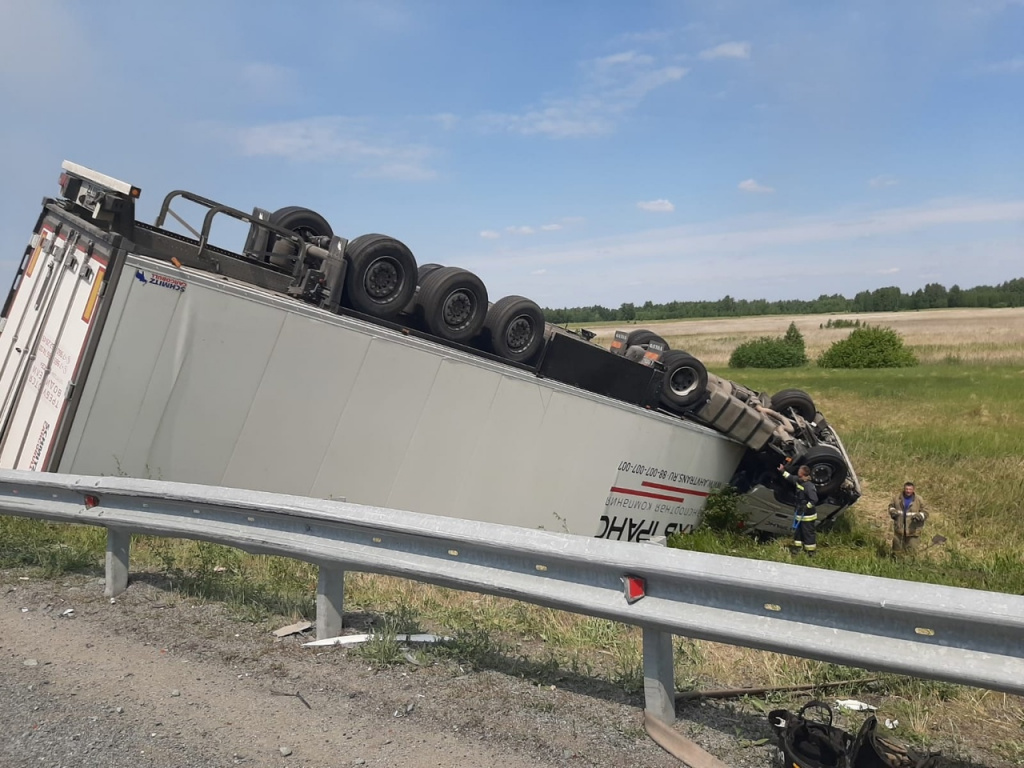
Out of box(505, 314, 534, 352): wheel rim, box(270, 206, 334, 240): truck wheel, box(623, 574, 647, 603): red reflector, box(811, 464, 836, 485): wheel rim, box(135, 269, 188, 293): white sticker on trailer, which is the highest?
box(270, 206, 334, 240): truck wheel

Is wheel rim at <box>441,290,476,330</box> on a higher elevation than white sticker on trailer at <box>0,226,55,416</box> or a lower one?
higher

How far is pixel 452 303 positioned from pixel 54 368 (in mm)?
3064

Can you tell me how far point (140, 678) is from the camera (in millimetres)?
3131

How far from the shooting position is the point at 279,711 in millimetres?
2863

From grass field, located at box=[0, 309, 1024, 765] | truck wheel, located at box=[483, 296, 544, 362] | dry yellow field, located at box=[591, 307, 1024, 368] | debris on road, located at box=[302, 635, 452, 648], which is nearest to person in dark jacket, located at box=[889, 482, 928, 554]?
grass field, located at box=[0, 309, 1024, 765]

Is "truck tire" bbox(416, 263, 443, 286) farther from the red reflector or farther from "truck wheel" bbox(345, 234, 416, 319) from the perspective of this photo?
the red reflector

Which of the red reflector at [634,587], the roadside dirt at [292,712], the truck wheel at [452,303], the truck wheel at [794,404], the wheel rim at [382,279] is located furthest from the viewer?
the truck wheel at [794,404]

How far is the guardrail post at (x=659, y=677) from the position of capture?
8.96 ft

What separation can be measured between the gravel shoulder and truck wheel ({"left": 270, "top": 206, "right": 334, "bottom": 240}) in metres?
4.65

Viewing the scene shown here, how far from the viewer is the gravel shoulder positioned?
2.58 metres

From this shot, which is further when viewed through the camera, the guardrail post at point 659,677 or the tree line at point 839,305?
→ the tree line at point 839,305

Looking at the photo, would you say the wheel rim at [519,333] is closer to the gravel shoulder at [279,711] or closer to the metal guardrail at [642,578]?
the metal guardrail at [642,578]

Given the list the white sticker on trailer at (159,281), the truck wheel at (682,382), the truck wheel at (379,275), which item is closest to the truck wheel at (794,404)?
the truck wheel at (682,382)

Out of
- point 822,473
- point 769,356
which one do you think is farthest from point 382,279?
point 769,356
